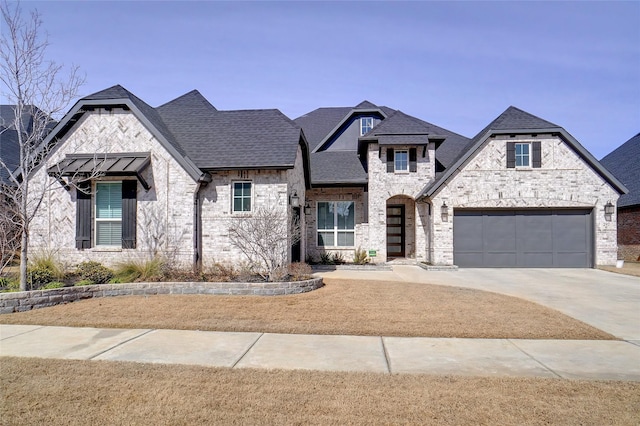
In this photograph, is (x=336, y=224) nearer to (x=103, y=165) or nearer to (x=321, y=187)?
(x=321, y=187)

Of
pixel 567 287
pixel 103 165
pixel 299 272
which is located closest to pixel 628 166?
pixel 567 287

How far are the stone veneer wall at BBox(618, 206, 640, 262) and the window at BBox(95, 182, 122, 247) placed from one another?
2345 cm

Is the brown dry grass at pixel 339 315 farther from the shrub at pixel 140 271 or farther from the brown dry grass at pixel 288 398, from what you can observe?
the brown dry grass at pixel 288 398

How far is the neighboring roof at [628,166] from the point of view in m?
19.9

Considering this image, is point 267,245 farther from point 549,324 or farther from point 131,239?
point 549,324

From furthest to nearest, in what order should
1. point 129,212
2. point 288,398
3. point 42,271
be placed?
point 129,212 < point 42,271 < point 288,398

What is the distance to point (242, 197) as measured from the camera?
13.1 metres

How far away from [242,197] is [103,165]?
4447 millimetres

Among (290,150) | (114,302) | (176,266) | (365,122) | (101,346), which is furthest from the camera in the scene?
(365,122)

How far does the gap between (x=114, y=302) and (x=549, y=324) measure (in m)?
9.04

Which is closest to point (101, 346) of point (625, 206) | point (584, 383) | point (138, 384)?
point (138, 384)

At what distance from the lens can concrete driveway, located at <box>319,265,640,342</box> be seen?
7644mm

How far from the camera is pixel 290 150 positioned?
13094 mm

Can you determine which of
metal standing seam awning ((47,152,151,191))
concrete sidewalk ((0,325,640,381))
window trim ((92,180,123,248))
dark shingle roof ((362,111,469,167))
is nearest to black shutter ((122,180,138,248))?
window trim ((92,180,123,248))
